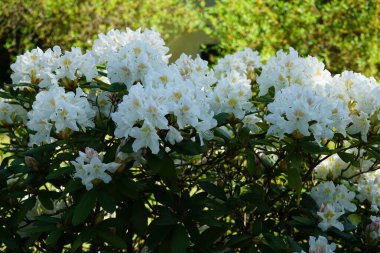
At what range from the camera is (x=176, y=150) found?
1.89 metres

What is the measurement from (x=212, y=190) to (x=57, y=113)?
1.97 feet

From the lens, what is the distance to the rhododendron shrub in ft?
6.29

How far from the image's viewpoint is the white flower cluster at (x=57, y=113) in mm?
1974

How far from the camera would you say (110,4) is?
8070mm

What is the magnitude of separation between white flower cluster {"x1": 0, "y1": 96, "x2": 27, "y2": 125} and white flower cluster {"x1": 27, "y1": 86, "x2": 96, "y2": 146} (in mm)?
449

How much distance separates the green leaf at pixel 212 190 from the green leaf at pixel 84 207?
1.47 ft

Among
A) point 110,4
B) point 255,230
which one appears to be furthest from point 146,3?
point 255,230

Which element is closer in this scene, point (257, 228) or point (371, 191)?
point (257, 228)

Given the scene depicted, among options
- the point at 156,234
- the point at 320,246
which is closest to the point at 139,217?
the point at 156,234

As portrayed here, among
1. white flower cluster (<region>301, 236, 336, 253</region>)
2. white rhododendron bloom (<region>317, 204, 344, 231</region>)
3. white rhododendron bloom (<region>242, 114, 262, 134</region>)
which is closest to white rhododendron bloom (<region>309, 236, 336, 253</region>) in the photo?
white flower cluster (<region>301, 236, 336, 253</region>)

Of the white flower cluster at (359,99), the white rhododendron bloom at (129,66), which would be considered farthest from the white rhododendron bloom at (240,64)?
the white rhododendron bloom at (129,66)

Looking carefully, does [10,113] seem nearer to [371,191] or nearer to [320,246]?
[320,246]

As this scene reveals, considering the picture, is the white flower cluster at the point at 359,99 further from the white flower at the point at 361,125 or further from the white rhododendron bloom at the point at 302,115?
the white rhododendron bloom at the point at 302,115

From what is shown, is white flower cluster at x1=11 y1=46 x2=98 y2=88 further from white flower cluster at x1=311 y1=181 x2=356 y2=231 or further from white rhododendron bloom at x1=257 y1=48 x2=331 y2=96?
white flower cluster at x1=311 y1=181 x2=356 y2=231
